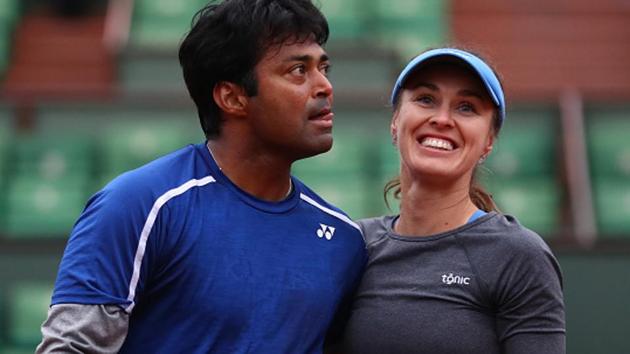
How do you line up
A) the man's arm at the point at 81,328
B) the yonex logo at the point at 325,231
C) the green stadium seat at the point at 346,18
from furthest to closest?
the green stadium seat at the point at 346,18 → the yonex logo at the point at 325,231 → the man's arm at the point at 81,328

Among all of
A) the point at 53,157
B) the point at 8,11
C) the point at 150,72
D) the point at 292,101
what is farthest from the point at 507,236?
the point at 8,11

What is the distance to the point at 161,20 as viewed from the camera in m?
9.70

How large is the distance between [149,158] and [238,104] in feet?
13.9

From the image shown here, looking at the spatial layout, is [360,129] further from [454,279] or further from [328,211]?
[454,279]

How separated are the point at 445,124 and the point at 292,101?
39cm

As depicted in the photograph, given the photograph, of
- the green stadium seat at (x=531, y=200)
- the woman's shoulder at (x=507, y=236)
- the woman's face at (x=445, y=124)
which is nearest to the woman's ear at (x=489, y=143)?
the woman's face at (x=445, y=124)

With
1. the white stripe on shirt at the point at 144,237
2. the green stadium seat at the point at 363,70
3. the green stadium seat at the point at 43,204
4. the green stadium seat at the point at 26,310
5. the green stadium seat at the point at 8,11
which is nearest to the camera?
the white stripe on shirt at the point at 144,237

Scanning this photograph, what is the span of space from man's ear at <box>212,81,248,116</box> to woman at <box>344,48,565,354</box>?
402mm

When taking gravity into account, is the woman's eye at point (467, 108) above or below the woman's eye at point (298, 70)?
below

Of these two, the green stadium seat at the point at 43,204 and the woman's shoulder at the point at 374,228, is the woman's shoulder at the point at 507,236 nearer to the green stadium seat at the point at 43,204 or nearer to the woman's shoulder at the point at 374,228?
the woman's shoulder at the point at 374,228

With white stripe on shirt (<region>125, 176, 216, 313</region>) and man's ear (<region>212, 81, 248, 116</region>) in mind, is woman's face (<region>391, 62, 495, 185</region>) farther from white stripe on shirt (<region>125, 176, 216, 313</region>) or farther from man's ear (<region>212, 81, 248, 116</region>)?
white stripe on shirt (<region>125, 176, 216, 313</region>)

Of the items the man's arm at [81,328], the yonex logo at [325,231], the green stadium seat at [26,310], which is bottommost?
the green stadium seat at [26,310]

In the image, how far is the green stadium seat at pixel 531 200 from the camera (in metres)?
7.06

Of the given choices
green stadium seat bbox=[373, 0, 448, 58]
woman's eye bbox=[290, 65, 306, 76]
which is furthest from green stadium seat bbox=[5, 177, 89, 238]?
woman's eye bbox=[290, 65, 306, 76]
